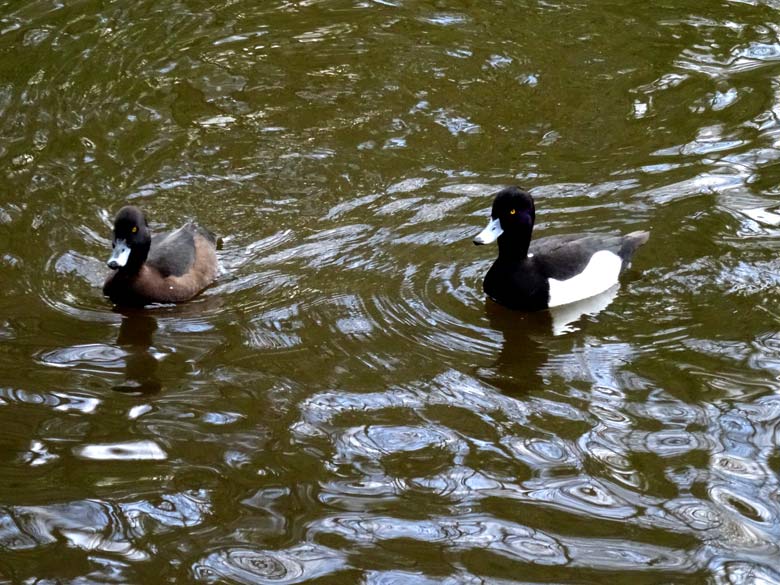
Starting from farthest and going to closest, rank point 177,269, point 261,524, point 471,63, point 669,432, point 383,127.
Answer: point 471,63 → point 383,127 → point 177,269 → point 669,432 → point 261,524

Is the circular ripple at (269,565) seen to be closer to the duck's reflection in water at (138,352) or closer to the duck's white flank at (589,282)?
the duck's reflection in water at (138,352)

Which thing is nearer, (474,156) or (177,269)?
(177,269)

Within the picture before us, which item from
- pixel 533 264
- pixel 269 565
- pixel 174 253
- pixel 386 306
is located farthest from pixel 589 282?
pixel 269 565

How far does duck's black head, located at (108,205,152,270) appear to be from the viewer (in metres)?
8.58

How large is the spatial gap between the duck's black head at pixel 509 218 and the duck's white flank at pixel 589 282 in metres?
0.44

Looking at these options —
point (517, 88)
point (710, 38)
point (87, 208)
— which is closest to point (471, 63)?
point (517, 88)

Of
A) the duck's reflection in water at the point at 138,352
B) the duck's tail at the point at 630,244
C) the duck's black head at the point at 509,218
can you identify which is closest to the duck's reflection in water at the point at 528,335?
the duck's tail at the point at 630,244

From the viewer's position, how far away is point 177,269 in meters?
8.79

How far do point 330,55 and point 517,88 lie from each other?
2055mm

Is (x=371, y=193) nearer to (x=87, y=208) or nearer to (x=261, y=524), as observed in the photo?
(x=87, y=208)

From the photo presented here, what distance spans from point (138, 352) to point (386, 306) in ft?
5.61

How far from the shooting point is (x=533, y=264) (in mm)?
8711

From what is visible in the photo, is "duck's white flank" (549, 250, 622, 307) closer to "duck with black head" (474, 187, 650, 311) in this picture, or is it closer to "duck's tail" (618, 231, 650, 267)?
"duck with black head" (474, 187, 650, 311)

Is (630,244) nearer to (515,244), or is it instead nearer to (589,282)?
(589,282)
